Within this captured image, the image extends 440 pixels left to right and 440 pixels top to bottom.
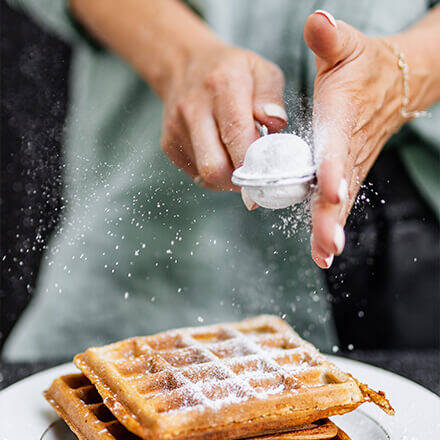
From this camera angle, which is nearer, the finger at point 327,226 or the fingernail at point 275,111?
the finger at point 327,226

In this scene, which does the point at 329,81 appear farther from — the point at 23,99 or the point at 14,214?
the point at 14,214

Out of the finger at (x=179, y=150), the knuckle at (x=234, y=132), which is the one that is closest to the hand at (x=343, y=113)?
the knuckle at (x=234, y=132)

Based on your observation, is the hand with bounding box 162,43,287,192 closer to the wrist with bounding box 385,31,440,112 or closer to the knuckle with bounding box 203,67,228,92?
the knuckle with bounding box 203,67,228,92

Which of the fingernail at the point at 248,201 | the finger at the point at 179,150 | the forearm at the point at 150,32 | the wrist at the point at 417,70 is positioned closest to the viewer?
the fingernail at the point at 248,201

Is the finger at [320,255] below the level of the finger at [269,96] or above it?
below

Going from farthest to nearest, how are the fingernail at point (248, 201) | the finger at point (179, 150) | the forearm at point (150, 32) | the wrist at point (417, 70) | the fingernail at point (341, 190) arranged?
the forearm at point (150, 32)
the wrist at point (417, 70)
the finger at point (179, 150)
the fingernail at point (248, 201)
the fingernail at point (341, 190)

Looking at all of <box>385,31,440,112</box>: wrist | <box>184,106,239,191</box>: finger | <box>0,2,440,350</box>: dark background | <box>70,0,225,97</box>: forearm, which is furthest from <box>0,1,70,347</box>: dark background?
<box>385,31,440,112</box>: wrist

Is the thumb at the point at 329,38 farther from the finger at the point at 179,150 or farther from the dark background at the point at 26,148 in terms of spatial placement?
the dark background at the point at 26,148

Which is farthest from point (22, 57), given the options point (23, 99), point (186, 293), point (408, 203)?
point (408, 203)
